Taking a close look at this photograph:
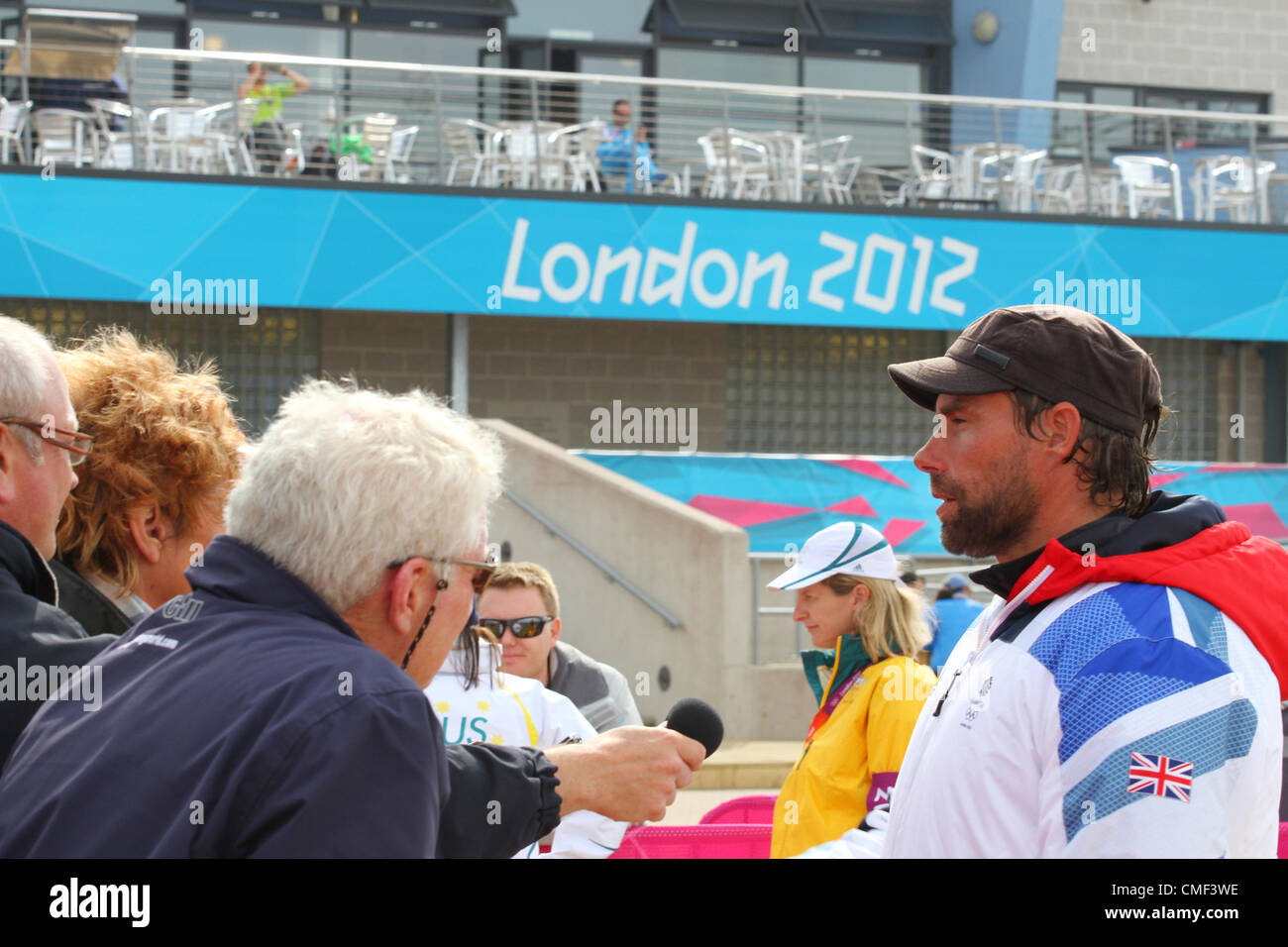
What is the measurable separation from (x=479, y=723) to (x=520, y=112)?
497 inches

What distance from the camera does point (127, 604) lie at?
110 inches

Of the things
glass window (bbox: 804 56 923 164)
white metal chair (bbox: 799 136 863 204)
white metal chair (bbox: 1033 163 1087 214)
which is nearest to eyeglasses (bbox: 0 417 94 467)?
white metal chair (bbox: 799 136 863 204)

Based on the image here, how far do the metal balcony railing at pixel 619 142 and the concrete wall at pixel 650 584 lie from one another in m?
3.71

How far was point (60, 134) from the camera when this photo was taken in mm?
13242

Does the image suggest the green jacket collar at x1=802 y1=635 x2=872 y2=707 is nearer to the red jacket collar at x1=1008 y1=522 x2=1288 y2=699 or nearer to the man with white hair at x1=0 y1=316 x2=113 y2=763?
the red jacket collar at x1=1008 y1=522 x2=1288 y2=699

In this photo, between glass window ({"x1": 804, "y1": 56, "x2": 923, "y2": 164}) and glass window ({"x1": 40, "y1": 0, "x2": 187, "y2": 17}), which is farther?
glass window ({"x1": 40, "y1": 0, "x2": 187, "y2": 17})

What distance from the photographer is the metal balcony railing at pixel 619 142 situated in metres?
13.6

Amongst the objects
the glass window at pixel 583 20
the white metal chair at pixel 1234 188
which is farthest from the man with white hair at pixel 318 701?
the glass window at pixel 583 20

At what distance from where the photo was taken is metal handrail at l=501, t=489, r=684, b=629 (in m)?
11.3

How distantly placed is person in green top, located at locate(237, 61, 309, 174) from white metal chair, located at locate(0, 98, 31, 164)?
2119 mm

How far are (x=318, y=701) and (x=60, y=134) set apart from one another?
525 inches

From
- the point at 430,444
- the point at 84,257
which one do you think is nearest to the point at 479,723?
the point at 430,444

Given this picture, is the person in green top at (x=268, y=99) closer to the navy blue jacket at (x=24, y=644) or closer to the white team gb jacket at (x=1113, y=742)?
the navy blue jacket at (x=24, y=644)
